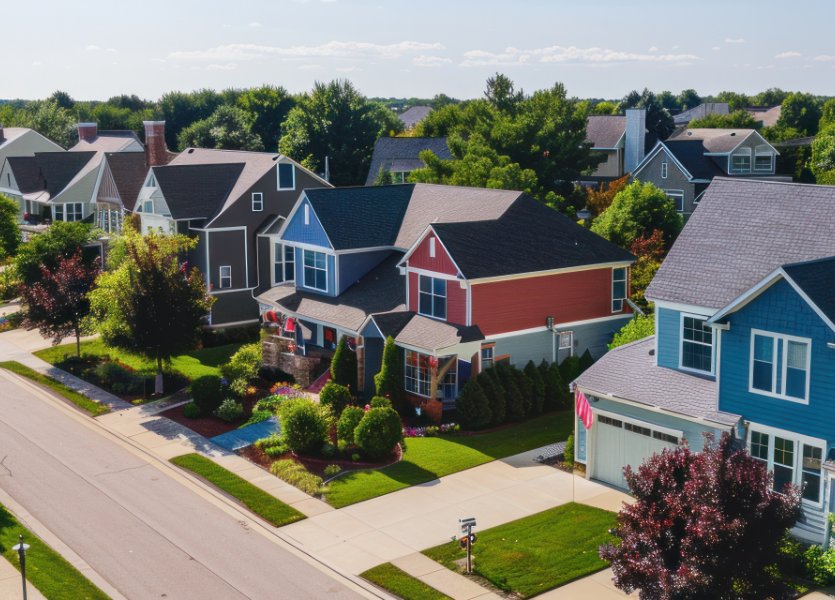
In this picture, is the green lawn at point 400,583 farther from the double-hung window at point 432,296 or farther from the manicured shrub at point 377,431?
the double-hung window at point 432,296

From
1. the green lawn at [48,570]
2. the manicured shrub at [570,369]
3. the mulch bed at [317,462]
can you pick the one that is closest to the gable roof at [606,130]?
the manicured shrub at [570,369]

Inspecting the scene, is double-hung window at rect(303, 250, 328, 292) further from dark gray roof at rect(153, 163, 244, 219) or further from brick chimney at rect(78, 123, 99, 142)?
brick chimney at rect(78, 123, 99, 142)

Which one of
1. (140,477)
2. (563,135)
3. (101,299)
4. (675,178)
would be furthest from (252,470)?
(675,178)

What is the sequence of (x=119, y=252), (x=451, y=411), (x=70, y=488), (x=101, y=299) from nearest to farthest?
(x=70, y=488), (x=451, y=411), (x=101, y=299), (x=119, y=252)

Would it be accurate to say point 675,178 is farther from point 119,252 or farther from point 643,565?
point 643,565

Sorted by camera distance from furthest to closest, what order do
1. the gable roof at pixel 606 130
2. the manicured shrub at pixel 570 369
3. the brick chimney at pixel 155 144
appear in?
the gable roof at pixel 606 130, the brick chimney at pixel 155 144, the manicured shrub at pixel 570 369

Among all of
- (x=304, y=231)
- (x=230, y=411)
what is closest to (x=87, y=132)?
(x=304, y=231)

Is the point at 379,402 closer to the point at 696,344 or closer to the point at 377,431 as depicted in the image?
the point at 377,431
